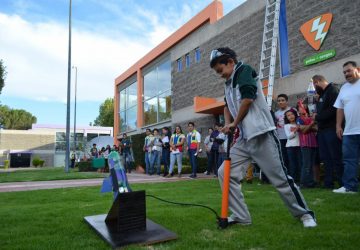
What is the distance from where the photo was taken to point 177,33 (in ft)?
68.1

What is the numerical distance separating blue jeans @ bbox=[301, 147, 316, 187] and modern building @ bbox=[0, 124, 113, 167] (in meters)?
49.7

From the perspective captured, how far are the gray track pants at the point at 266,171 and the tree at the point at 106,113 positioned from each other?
6882 cm

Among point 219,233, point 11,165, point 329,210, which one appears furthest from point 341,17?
point 11,165

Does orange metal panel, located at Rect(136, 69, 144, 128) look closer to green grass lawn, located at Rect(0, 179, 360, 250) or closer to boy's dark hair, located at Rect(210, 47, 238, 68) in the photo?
green grass lawn, located at Rect(0, 179, 360, 250)

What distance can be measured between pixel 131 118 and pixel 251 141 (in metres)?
26.4

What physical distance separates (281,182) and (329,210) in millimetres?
1235

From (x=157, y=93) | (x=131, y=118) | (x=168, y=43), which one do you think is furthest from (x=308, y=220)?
(x=131, y=118)

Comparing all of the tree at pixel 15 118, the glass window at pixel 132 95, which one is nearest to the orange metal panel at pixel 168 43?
the glass window at pixel 132 95

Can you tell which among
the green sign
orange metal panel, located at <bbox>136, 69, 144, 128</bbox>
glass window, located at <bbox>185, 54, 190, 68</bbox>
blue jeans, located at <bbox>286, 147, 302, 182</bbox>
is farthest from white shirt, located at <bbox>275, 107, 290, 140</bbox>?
orange metal panel, located at <bbox>136, 69, 144, 128</bbox>

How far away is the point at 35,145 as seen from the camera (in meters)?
56.6

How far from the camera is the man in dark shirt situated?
20.7ft

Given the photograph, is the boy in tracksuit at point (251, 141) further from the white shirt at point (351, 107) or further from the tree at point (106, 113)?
the tree at point (106, 113)

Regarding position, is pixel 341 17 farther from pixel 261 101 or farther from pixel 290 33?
pixel 261 101

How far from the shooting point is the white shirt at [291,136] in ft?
23.4
